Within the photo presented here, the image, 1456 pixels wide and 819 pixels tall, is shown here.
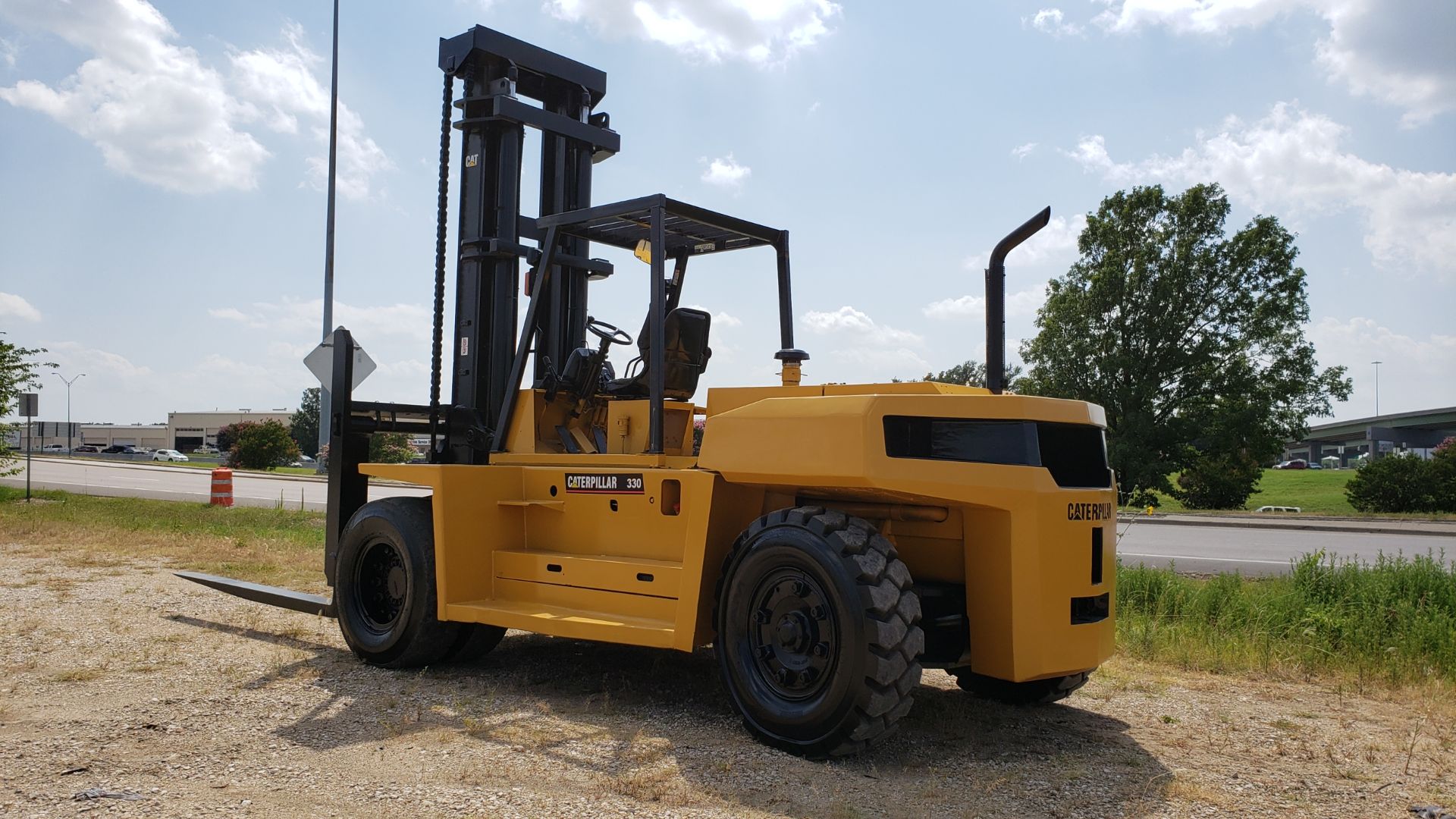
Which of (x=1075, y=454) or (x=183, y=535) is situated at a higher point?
(x=1075, y=454)

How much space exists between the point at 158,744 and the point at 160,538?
10915 mm

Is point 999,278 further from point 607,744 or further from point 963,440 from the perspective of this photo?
point 607,744

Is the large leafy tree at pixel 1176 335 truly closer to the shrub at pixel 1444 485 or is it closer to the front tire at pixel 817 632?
the shrub at pixel 1444 485

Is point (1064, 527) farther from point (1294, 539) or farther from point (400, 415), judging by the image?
point (1294, 539)

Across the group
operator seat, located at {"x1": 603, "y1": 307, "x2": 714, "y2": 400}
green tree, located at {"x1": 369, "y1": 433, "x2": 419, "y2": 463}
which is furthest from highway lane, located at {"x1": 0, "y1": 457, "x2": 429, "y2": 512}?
operator seat, located at {"x1": 603, "y1": 307, "x2": 714, "y2": 400}

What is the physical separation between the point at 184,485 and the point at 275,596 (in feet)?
93.4

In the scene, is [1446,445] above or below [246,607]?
above

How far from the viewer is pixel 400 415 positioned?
8.22m

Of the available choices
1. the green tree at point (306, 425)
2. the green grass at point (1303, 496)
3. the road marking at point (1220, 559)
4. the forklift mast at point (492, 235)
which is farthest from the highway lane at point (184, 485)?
the green tree at point (306, 425)

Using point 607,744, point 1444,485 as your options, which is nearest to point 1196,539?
point 1444,485

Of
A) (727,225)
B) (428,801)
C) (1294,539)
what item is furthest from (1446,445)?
(428,801)

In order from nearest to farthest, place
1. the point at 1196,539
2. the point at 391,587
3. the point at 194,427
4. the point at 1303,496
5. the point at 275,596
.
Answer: the point at 391,587 → the point at 275,596 → the point at 1196,539 → the point at 1303,496 → the point at 194,427

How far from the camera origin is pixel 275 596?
8500 millimetres

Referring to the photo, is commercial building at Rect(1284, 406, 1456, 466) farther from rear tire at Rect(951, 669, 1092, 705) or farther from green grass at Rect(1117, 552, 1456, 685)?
rear tire at Rect(951, 669, 1092, 705)
